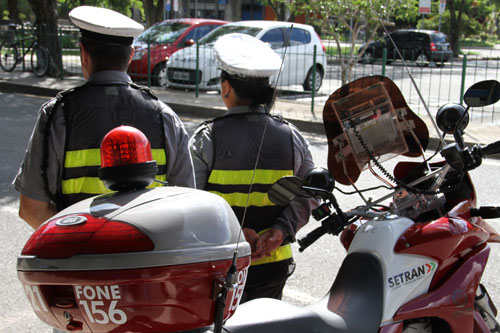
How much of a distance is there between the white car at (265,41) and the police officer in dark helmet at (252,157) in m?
10.7

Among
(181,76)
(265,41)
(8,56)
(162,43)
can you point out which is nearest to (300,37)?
(265,41)

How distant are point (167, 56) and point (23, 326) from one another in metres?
11.4

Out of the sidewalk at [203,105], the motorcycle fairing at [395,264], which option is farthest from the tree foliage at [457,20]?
the motorcycle fairing at [395,264]

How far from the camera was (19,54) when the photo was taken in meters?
17.2

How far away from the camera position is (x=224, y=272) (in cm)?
159

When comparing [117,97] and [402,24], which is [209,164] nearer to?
[117,97]

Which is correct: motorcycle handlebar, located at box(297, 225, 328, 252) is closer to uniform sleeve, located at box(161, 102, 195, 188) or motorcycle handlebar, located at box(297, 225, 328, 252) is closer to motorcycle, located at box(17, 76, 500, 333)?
motorcycle, located at box(17, 76, 500, 333)

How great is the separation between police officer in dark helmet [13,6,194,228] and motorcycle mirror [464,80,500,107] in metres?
1.14

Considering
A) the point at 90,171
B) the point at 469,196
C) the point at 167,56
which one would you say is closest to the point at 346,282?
the point at 469,196

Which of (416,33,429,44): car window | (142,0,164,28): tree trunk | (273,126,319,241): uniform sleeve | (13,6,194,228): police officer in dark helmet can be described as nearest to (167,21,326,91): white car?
(142,0,164,28): tree trunk

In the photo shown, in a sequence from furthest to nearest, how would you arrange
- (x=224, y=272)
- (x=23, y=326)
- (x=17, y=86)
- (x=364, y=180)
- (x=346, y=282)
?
(x=17, y=86)
(x=364, y=180)
(x=23, y=326)
(x=346, y=282)
(x=224, y=272)

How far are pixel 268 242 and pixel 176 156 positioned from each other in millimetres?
525

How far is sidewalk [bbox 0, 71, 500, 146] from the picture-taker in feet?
33.4

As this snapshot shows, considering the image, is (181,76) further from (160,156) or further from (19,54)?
(160,156)
